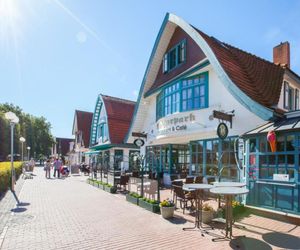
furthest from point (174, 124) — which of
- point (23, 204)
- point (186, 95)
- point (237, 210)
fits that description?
point (23, 204)

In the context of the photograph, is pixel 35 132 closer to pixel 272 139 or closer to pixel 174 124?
pixel 174 124

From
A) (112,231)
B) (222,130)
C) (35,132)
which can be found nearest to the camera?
(112,231)

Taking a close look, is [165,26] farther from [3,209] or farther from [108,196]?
[3,209]

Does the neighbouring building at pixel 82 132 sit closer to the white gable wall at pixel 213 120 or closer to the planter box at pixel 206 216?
the white gable wall at pixel 213 120

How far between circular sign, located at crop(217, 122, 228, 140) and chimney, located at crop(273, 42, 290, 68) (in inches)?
305

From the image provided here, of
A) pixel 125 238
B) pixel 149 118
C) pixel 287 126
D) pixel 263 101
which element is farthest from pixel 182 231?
pixel 149 118

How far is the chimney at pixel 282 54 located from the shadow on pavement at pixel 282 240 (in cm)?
1150

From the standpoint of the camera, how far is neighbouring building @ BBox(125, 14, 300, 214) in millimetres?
8562

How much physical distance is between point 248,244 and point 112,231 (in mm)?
3338

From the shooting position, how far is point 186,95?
509 inches

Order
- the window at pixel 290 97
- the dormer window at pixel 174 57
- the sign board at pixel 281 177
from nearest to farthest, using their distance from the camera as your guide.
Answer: the sign board at pixel 281 177, the window at pixel 290 97, the dormer window at pixel 174 57

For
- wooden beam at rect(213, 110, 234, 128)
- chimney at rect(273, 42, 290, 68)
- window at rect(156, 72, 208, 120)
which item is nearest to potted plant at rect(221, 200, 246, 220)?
wooden beam at rect(213, 110, 234, 128)

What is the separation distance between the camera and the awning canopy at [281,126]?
7801 mm

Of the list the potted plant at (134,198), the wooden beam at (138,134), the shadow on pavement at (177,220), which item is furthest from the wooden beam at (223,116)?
the wooden beam at (138,134)
